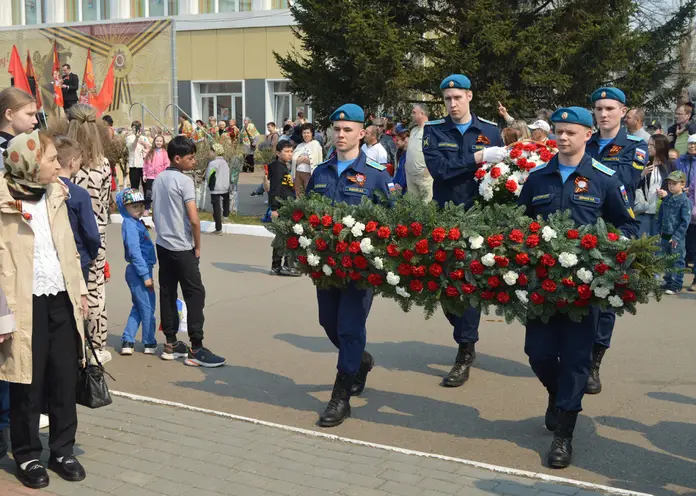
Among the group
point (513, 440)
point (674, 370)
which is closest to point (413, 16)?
point (674, 370)

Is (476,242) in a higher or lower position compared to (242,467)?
higher

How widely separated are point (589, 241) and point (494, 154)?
1505mm

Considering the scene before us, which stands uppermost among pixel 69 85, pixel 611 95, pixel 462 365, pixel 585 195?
pixel 69 85

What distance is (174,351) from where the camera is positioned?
792 cm

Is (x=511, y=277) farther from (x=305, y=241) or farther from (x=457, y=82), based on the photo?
(x=457, y=82)

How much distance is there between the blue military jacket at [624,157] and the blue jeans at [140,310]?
401 centimetres

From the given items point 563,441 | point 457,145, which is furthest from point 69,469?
point 457,145

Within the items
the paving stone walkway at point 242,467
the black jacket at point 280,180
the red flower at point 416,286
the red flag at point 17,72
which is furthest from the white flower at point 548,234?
the red flag at point 17,72

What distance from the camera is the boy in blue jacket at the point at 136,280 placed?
809cm

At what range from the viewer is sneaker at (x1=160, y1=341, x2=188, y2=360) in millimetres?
7902

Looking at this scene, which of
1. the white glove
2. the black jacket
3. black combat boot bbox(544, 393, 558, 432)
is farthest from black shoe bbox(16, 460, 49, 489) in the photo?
the black jacket

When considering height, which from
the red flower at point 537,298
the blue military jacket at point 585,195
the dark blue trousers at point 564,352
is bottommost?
the dark blue trousers at point 564,352

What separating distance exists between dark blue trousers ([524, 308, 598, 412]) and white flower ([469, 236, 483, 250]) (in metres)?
0.57

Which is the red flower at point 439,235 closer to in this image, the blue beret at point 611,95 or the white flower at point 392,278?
the white flower at point 392,278
